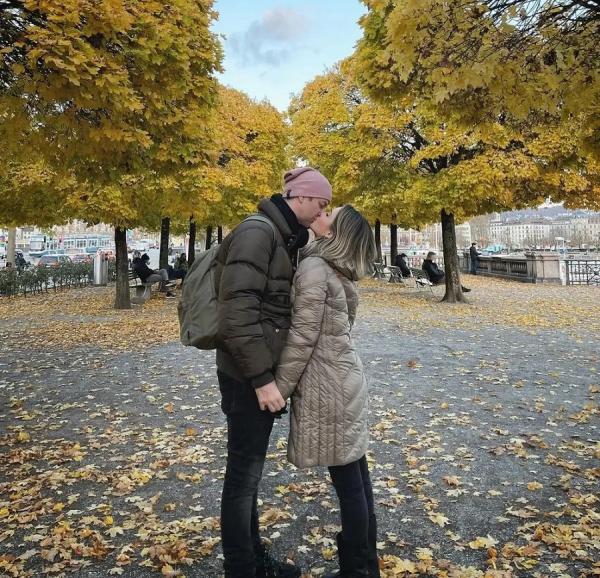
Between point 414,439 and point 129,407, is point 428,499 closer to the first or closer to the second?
point 414,439

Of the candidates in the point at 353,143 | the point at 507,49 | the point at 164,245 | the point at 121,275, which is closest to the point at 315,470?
the point at 507,49

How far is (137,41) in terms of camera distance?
242 inches

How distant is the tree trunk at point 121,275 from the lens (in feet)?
54.3

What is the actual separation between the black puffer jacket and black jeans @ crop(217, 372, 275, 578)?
0.12m

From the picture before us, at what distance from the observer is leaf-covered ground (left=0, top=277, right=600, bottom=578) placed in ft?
10.3

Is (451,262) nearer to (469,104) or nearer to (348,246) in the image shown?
(469,104)

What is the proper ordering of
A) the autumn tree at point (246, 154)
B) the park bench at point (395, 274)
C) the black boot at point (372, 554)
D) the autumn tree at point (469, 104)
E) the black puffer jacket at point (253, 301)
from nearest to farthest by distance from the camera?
the black puffer jacket at point (253, 301) < the black boot at point (372, 554) < the autumn tree at point (469, 104) < the autumn tree at point (246, 154) < the park bench at point (395, 274)

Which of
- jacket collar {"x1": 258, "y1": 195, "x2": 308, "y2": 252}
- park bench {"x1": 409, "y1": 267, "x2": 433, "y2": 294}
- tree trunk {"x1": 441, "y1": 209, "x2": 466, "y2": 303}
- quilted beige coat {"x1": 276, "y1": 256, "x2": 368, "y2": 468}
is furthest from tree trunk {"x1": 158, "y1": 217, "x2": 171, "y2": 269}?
quilted beige coat {"x1": 276, "y1": 256, "x2": 368, "y2": 468}

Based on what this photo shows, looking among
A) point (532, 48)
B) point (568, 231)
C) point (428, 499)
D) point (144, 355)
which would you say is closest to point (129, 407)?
point (144, 355)

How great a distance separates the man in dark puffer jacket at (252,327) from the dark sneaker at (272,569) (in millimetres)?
342

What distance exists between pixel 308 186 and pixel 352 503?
4.93 feet

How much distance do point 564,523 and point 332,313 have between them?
7.50ft

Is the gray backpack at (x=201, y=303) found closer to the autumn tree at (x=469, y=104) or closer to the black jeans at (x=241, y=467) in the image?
the black jeans at (x=241, y=467)

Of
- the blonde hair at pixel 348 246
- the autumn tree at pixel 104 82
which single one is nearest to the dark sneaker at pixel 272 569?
the blonde hair at pixel 348 246
